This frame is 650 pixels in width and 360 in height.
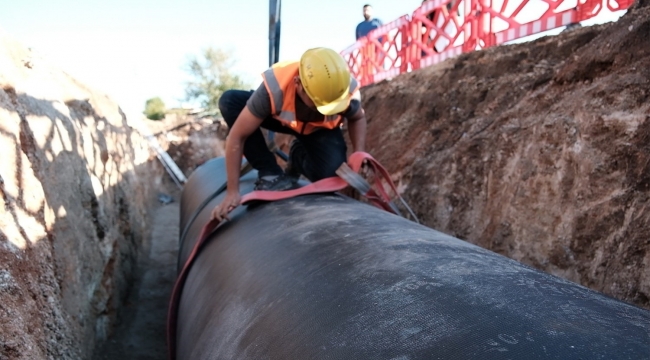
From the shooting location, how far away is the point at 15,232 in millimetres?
1938

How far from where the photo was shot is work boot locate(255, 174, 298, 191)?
2.84 m

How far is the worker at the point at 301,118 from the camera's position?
253cm

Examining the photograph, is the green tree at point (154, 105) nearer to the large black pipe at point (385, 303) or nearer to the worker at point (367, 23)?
the worker at point (367, 23)

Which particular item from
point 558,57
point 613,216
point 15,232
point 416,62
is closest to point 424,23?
point 416,62

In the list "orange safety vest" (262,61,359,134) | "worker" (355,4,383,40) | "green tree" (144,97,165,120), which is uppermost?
"green tree" (144,97,165,120)

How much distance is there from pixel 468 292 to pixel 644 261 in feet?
3.93

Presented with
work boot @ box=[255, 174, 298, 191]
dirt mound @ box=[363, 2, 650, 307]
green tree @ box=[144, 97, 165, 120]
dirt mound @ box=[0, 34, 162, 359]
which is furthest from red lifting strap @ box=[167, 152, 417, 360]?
green tree @ box=[144, 97, 165, 120]

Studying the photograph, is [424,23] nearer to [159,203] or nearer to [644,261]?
[644,261]

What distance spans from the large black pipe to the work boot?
31.0 inches

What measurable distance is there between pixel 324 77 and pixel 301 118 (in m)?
0.49

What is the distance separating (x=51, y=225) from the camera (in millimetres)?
2395

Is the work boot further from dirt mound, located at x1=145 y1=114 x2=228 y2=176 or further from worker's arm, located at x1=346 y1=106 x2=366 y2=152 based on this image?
dirt mound, located at x1=145 y1=114 x2=228 y2=176

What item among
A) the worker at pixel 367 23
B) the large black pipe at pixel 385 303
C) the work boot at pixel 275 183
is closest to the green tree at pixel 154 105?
the worker at pixel 367 23

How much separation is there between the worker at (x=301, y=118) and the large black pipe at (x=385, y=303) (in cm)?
77
